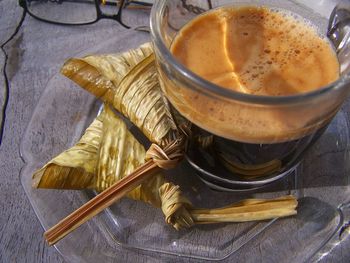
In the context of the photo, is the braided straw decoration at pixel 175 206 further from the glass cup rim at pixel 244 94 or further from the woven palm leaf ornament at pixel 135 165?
the glass cup rim at pixel 244 94

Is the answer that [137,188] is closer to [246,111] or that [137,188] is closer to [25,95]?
[246,111]

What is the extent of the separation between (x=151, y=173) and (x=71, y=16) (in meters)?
0.58

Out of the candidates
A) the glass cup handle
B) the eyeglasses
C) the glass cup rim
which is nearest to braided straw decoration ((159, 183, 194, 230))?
the glass cup rim

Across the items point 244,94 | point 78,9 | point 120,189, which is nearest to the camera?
point 244,94

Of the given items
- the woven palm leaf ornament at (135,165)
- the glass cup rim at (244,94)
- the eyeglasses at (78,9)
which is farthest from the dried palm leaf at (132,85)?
the eyeglasses at (78,9)

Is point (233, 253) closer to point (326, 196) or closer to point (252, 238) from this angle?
point (252, 238)

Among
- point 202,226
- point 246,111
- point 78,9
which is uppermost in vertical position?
point 246,111

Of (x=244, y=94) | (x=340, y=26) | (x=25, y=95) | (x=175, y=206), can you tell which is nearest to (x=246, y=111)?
(x=244, y=94)

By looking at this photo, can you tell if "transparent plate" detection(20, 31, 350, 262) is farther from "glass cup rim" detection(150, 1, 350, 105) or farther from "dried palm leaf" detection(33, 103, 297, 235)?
"glass cup rim" detection(150, 1, 350, 105)

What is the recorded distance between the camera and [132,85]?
73 cm

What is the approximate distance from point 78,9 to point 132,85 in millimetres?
452

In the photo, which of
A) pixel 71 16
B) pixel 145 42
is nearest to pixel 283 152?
pixel 145 42

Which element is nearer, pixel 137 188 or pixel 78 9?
pixel 137 188

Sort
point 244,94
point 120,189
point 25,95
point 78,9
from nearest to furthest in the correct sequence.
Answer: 1. point 244,94
2. point 120,189
3. point 25,95
4. point 78,9
